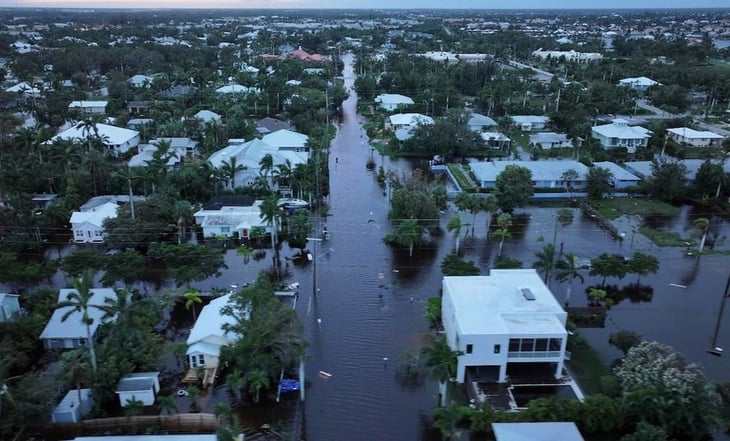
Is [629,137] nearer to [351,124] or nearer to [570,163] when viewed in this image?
[570,163]

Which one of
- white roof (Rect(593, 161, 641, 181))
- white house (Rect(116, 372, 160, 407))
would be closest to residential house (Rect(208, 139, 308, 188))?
white house (Rect(116, 372, 160, 407))

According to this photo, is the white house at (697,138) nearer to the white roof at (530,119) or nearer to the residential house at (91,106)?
the white roof at (530,119)

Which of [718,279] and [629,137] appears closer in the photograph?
[718,279]

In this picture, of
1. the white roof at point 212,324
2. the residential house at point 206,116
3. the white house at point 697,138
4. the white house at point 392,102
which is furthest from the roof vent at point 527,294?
the white house at point 392,102

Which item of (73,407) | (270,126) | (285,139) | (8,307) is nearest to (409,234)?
(73,407)

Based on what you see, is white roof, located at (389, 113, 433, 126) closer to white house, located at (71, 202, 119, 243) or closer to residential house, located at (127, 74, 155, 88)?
white house, located at (71, 202, 119, 243)

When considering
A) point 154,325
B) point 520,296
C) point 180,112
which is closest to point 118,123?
point 180,112
